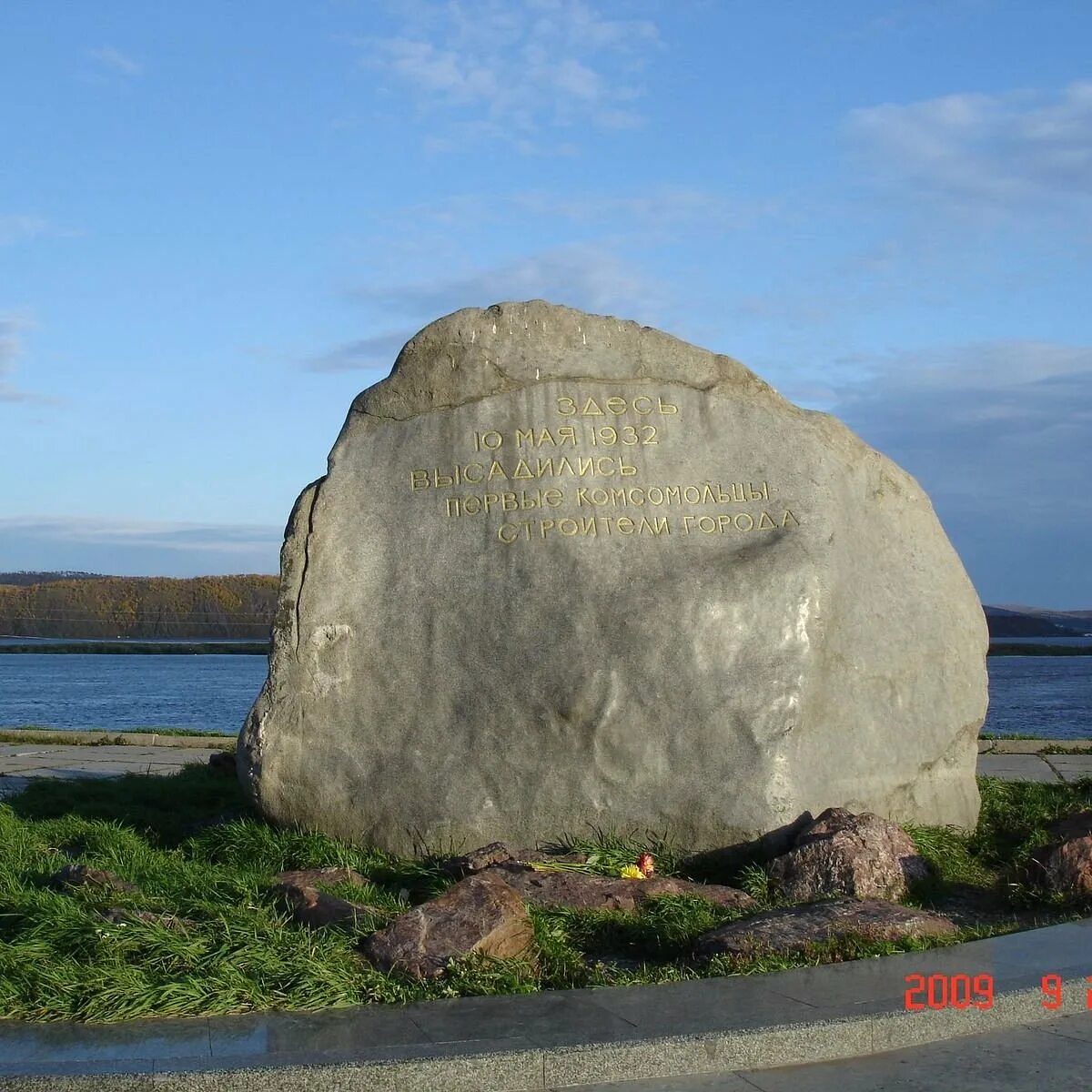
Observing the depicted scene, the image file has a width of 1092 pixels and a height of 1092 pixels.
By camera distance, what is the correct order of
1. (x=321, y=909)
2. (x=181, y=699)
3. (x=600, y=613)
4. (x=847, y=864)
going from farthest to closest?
1. (x=181, y=699)
2. (x=600, y=613)
3. (x=847, y=864)
4. (x=321, y=909)

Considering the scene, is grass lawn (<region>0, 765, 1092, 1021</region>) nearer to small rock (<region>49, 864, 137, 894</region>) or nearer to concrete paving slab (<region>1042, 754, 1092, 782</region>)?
small rock (<region>49, 864, 137, 894</region>)

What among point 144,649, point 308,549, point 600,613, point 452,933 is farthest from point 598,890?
point 144,649

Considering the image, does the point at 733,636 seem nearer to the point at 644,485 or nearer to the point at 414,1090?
the point at 644,485

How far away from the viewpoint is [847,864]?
7.10m

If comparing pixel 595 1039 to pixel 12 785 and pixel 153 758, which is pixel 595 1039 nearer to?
pixel 12 785

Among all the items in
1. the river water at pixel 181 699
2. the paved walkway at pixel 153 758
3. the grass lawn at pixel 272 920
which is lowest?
the river water at pixel 181 699

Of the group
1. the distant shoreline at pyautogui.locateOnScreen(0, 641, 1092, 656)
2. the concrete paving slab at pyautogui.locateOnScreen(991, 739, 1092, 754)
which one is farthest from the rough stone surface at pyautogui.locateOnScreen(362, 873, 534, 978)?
the distant shoreline at pyautogui.locateOnScreen(0, 641, 1092, 656)

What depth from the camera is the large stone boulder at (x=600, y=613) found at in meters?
7.98

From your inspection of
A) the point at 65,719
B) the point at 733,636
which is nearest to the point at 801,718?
→ the point at 733,636

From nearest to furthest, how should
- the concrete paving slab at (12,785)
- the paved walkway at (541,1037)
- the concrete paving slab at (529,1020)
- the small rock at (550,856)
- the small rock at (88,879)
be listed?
the paved walkway at (541,1037)
the concrete paving slab at (529,1020)
the small rock at (88,879)
the small rock at (550,856)
the concrete paving slab at (12,785)

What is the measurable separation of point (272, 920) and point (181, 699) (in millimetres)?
29975

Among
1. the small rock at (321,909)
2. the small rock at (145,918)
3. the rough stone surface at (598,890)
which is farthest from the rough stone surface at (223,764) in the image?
the small rock at (145,918)

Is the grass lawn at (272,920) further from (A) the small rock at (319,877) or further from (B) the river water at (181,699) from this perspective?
(B) the river water at (181,699)
